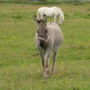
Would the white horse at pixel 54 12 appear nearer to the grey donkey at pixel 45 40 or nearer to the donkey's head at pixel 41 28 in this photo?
the grey donkey at pixel 45 40

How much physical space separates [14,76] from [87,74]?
6.59ft

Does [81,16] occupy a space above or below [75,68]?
below

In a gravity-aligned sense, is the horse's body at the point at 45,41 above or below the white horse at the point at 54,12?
above

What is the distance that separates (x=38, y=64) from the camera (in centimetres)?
1373

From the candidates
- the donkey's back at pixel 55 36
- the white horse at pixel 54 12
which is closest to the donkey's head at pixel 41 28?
the donkey's back at pixel 55 36

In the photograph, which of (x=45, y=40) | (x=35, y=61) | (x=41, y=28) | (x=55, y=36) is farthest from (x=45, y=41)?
(x=35, y=61)

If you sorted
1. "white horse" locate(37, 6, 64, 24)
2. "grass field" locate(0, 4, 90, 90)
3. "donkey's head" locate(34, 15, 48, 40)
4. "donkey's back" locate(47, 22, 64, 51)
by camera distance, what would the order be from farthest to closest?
1. "white horse" locate(37, 6, 64, 24)
2. "donkey's back" locate(47, 22, 64, 51)
3. "donkey's head" locate(34, 15, 48, 40)
4. "grass field" locate(0, 4, 90, 90)

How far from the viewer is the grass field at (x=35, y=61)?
9977mm

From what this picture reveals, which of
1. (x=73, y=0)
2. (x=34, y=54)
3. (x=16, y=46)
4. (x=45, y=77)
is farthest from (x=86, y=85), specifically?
(x=73, y=0)

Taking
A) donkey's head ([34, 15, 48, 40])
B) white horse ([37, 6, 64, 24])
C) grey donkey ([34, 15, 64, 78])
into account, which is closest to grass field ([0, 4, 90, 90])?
grey donkey ([34, 15, 64, 78])

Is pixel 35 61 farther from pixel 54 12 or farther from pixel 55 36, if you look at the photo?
pixel 54 12

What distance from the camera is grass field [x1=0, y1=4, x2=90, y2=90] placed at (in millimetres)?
9977

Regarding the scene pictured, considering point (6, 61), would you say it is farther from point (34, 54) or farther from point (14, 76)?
point (14, 76)

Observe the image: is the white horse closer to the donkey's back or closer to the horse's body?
the donkey's back
